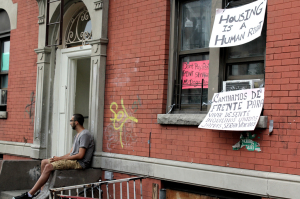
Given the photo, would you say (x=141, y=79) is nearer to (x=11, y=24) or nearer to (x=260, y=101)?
(x=260, y=101)

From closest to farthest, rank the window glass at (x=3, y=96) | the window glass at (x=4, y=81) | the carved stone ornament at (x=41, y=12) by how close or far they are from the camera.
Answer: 1. the carved stone ornament at (x=41, y=12)
2. the window glass at (x=3, y=96)
3. the window glass at (x=4, y=81)

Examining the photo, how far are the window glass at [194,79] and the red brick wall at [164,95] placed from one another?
0.32 m

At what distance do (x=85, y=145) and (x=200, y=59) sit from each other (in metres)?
2.65

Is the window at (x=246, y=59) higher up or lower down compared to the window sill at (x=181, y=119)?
higher up

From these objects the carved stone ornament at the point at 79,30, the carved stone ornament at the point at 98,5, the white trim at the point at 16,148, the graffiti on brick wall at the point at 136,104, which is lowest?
the white trim at the point at 16,148

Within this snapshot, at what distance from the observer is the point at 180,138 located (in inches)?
238

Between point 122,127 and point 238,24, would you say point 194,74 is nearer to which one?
point 238,24

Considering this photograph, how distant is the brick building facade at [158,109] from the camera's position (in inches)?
193

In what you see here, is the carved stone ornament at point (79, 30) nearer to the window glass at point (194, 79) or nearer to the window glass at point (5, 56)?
the window glass at point (5, 56)

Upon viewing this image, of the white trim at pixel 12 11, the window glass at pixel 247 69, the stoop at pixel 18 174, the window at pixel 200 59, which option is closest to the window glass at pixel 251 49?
the window at pixel 200 59

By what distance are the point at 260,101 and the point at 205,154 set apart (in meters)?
1.19

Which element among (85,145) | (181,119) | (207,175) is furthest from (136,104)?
(207,175)

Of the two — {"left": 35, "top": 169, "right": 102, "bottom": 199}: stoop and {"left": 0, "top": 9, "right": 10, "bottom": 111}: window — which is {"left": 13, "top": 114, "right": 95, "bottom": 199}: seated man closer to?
{"left": 35, "top": 169, "right": 102, "bottom": 199}: stoop

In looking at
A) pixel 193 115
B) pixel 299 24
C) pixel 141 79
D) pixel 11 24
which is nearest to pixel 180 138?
pixel 193 115
